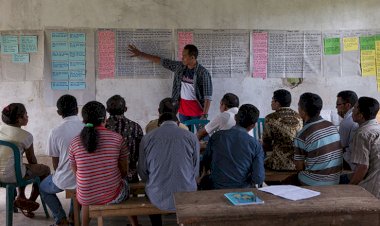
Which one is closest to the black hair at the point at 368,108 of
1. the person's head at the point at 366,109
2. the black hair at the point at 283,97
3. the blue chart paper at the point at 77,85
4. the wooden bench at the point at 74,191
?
the person's head at the point at 366,109

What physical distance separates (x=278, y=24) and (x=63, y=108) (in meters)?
3.08

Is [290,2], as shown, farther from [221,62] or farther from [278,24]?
[221,62]

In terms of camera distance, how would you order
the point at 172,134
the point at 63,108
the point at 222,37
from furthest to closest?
the point at 222,37 < the point at 63,108 < the point at 172,134

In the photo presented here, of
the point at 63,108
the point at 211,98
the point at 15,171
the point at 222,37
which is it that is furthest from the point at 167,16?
the point at 15,171

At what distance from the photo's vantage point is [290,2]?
5.32m

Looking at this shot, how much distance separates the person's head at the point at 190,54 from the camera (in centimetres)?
482

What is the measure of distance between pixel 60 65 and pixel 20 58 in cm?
47

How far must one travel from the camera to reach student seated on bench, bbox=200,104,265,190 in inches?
111

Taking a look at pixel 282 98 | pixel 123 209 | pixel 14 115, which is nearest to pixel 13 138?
pixel 14 115

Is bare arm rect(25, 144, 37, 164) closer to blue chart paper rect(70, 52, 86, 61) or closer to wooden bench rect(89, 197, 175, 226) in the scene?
wooden bench rect(89, 197, 175, 226)

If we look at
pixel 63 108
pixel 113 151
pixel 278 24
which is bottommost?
pixel 113 151

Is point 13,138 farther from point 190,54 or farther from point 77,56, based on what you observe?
point 190,54

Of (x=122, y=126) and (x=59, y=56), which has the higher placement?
(x=59, y=56)

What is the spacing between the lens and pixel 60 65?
5.14 meters
